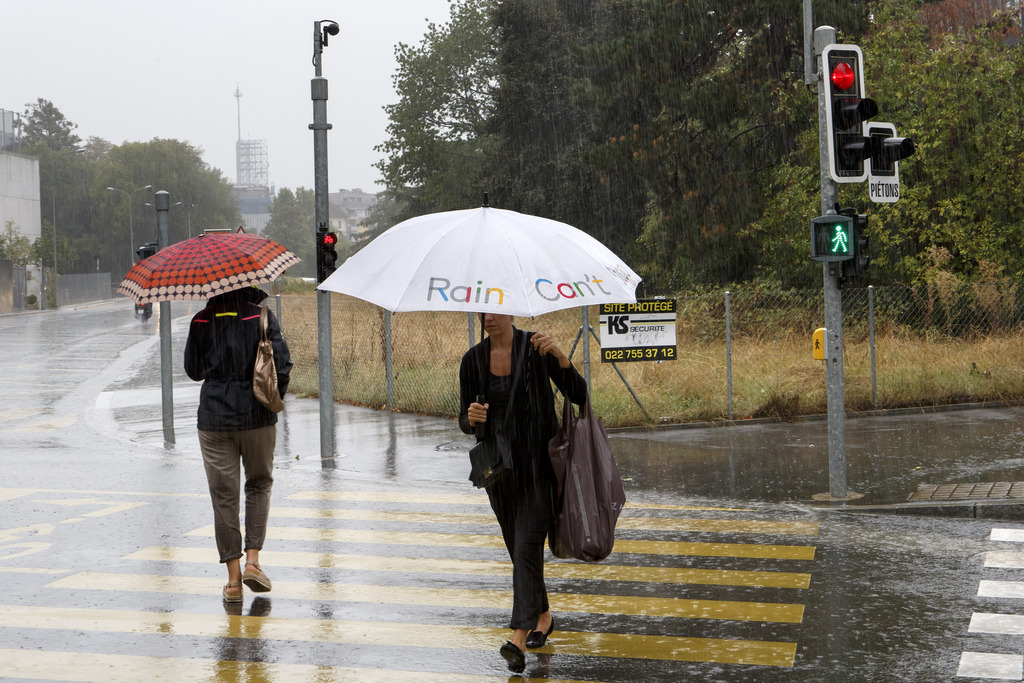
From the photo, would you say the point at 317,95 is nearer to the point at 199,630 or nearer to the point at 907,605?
the point at 199,630

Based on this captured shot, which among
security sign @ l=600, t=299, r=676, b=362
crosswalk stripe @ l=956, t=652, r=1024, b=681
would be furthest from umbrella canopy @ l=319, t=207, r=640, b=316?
security sign @ l=600, t=299, r=676, b=362

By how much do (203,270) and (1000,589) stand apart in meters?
5.13

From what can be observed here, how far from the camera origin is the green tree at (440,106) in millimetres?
61500

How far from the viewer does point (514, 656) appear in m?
5.23

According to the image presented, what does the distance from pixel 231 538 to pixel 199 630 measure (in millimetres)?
697

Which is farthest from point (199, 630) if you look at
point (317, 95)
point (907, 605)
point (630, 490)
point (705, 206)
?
point (705, 206)

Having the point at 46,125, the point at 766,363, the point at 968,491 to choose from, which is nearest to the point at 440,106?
the point at 766,363

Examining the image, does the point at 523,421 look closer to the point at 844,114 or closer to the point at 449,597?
the point at 449,597

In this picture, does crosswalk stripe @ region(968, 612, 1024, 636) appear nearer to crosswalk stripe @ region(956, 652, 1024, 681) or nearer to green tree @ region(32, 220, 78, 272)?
crosswalk stripe @ region(956, 652, 1024, 681)

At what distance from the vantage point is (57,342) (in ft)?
107

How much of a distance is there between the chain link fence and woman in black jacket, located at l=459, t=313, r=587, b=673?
859cm

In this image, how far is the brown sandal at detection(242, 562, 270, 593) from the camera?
661 centimetres

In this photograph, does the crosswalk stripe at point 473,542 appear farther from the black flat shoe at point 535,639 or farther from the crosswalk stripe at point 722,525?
the black flat shoe at point 535,639

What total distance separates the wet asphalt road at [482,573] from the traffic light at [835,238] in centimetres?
215
